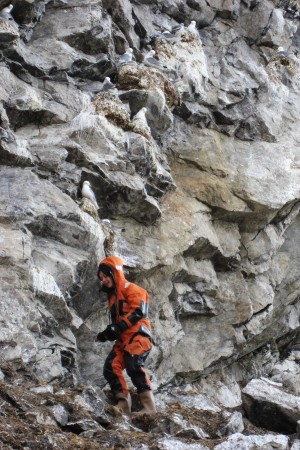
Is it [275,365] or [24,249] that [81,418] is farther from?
[275,365]

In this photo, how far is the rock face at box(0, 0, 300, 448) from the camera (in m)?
13.0

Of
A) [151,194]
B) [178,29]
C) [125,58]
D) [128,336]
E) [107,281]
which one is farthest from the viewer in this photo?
[178,29]

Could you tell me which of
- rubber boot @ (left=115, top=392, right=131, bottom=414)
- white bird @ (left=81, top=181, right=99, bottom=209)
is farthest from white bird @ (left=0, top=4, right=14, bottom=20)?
rubber boot @ (left=115, top=392, right=131, bottom=414)

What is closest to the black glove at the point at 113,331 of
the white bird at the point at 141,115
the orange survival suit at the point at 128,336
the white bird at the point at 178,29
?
the orange survival suit at the point at 128,336

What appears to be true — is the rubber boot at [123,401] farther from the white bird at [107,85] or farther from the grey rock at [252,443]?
the white bird at [107,85]

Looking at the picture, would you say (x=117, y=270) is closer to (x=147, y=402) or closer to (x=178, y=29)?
(x=147, y=402)

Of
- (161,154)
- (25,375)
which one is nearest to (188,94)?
(161,154)

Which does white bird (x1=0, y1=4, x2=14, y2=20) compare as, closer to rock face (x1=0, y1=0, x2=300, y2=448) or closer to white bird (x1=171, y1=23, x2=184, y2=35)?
rock face (x1=0, y1=0, x2=300, y2=448)

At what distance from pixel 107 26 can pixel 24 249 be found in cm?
977

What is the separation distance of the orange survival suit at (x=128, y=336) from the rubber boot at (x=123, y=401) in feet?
0.27

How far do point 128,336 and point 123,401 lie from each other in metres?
0.88

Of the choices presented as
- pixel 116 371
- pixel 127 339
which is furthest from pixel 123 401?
pixel 127 339

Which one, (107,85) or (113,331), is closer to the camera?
(113,331)

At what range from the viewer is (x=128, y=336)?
11.4 meters
